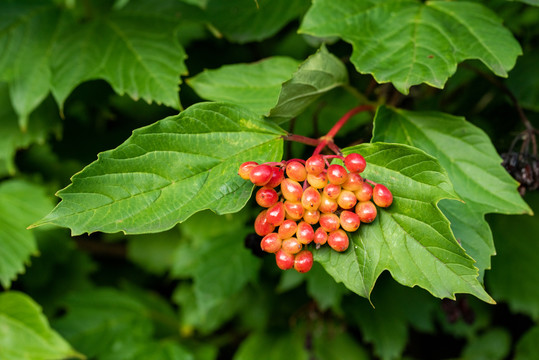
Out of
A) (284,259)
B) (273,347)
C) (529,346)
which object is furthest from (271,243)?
(529,346)

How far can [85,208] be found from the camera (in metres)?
0.90

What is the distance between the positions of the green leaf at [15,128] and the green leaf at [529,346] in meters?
2.33

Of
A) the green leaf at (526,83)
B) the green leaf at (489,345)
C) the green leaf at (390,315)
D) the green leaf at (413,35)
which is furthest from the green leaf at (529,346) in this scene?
the green leaf at (413,35)

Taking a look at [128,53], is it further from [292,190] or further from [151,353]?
[151,353]

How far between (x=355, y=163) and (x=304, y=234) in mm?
171

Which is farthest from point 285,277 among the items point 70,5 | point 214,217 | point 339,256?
point 70,5

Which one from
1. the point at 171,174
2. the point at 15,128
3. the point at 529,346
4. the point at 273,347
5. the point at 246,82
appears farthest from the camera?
the point at 273,347

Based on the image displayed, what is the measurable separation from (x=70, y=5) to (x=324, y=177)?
1.40m

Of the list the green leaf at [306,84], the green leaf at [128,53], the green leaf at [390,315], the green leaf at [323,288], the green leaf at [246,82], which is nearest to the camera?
the green leaf at [306,84]

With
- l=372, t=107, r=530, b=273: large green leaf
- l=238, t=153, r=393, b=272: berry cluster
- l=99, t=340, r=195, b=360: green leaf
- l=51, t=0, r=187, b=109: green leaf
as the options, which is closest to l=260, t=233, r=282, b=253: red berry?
l=238, t=153, r=393, b=272: berry cluster

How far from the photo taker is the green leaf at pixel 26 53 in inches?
63.0

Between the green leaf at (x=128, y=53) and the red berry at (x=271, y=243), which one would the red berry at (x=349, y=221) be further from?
the green leaf at (x=128, y=53)

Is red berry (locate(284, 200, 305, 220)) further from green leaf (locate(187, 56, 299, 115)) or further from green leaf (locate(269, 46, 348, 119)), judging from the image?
green leaf (locate(187, 56, 299, 115))

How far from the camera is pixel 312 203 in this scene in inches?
34.5
